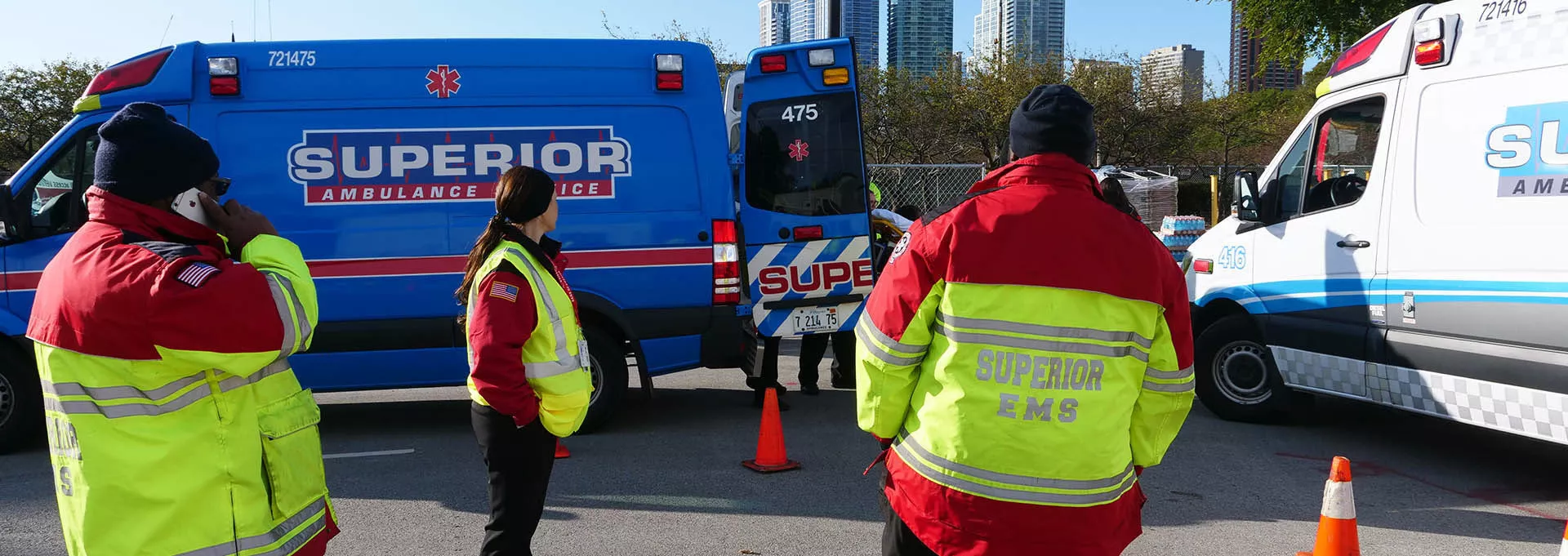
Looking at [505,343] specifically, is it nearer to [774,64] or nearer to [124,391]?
Answer: [124,391]

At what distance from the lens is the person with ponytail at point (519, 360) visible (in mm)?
3371

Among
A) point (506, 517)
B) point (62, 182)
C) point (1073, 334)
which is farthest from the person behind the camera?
point (62, 182)

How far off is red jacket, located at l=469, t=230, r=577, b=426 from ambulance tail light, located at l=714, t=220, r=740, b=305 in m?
3.28

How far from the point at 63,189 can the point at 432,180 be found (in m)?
1.98

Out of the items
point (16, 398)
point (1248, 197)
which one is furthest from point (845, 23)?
point (16, 398)

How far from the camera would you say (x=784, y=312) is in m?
7.49

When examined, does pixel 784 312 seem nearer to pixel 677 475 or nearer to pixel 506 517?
pixel 677 475

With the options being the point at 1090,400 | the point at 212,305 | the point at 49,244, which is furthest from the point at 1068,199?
the point at 49,244

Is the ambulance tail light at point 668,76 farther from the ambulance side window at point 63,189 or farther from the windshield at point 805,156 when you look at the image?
the ambulance side window at point 63,189

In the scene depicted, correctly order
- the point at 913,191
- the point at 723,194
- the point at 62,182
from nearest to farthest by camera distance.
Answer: the point at 62,182 → the point at 723,194 → the point at 913,191

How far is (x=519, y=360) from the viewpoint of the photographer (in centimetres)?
340

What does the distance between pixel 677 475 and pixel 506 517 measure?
7.86 feet

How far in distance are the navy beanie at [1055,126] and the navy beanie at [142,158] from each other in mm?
1757

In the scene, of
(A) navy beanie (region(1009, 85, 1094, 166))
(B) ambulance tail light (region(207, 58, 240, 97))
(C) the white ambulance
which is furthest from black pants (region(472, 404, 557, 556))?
(C) the white ambulance
